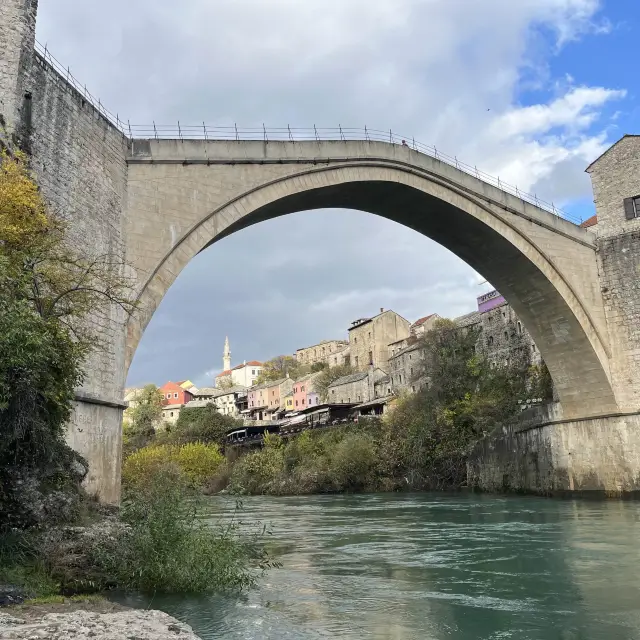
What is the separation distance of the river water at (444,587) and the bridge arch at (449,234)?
5299 millimetres

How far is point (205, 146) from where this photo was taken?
12.7 metres

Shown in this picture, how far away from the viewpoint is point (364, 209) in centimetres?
1681

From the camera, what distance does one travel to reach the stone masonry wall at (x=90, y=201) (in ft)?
32.2

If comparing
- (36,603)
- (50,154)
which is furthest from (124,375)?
(36,603)

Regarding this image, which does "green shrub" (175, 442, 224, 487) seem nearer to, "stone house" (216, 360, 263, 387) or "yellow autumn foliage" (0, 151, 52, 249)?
"yellow autumn foliage" (0, 151, 52, 249)

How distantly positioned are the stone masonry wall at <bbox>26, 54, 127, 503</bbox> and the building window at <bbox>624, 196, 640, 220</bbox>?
13369 mm

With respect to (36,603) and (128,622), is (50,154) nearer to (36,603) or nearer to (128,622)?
(36,603)

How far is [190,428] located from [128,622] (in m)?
43.4

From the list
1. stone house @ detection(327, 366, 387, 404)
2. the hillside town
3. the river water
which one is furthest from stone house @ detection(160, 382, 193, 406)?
the river water

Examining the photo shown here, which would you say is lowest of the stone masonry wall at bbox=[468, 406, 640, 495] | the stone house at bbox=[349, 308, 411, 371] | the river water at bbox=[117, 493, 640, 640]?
the river water at bbox=[117, 493, 640, 640]

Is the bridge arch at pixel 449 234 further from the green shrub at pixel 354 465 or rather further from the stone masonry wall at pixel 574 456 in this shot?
the green shrub at pixel 354 465

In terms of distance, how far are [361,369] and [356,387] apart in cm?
672

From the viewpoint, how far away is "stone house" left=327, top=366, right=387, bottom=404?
45.8 meters

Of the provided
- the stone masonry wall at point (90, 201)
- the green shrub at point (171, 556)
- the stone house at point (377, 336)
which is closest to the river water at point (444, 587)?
the green shrub at point (171, 556)
